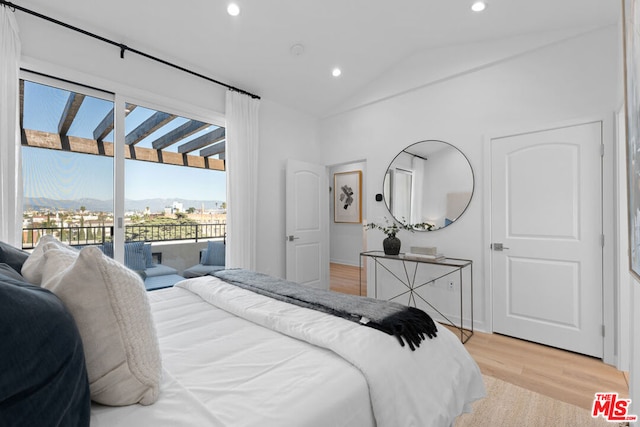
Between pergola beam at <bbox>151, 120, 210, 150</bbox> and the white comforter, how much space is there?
89.5 inches

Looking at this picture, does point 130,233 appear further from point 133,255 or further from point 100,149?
point 100,149

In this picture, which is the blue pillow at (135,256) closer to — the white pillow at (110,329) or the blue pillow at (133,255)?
the blue pillow at (133,255)

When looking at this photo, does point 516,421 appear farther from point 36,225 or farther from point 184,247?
point 36,225

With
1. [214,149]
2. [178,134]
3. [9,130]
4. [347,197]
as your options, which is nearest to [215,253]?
[214,149]

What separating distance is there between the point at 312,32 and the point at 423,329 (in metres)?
2.98

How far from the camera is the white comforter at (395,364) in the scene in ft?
3.45

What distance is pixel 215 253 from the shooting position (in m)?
3.56

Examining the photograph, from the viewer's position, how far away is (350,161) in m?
4.32

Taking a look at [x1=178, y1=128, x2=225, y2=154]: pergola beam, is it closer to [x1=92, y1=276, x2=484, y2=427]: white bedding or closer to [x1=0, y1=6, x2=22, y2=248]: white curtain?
[x1=0, y1=6, x2=22, y2=248]: white curtain

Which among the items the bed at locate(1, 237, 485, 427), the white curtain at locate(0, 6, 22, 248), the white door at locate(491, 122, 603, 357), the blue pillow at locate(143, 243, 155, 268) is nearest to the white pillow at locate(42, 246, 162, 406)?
the bed at locate(1, 237, 485, 427)

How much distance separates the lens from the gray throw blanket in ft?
4.33

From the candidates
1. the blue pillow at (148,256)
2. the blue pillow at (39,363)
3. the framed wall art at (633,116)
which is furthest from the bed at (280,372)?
the blue pillow at (148,256)

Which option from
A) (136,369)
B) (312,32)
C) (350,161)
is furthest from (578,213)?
(136,369)

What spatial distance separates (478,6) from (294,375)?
3246 mm
